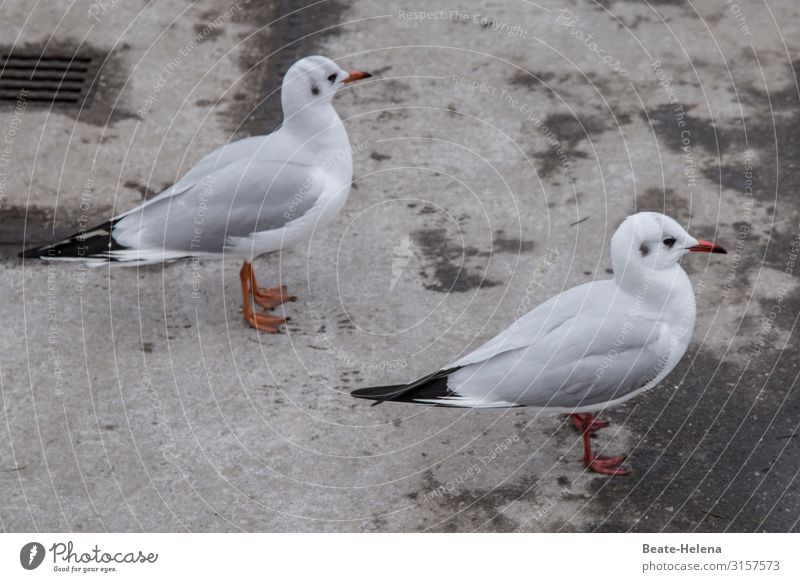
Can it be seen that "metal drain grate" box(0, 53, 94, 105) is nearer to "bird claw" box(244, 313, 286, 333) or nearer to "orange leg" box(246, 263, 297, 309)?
"orange leg" box(246, 263, 297, 309)

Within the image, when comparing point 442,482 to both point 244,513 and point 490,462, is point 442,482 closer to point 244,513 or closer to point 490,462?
point 490,462

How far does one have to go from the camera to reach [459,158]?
8.19 meters

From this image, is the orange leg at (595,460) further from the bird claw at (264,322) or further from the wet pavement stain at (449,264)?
the bird claw at (264,322)

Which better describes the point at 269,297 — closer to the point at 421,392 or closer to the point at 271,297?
the point at 271,297

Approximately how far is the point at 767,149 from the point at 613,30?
177 centimetres

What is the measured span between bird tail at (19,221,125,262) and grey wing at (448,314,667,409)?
2.29m

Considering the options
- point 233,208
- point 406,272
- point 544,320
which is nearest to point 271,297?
point 233,208

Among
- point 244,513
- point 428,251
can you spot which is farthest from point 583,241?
point 244,513

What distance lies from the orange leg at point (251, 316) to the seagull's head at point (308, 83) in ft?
3.02

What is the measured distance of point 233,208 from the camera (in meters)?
6.68

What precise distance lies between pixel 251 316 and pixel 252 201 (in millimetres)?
663

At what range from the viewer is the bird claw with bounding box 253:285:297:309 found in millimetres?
7109

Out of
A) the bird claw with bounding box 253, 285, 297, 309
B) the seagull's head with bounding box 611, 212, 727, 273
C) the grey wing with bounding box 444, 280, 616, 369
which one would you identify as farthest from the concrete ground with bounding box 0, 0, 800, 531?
the seagull's head with bounding box 611, 212, 727, 273

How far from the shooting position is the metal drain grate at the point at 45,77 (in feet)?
28.8
